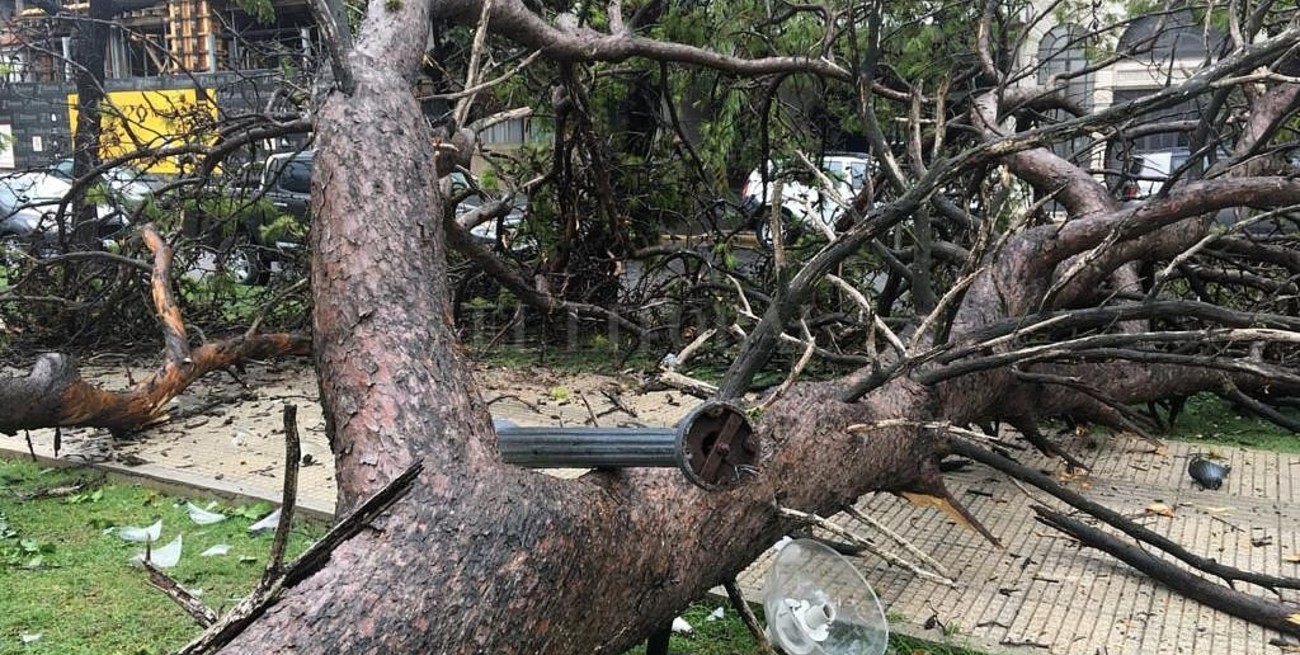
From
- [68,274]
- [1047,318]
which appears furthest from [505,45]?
[1047,318]

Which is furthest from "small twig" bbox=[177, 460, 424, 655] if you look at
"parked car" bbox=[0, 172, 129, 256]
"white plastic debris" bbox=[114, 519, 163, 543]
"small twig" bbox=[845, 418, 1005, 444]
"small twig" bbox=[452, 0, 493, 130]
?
"parked car" bbox=[0, 172, 129, 256]

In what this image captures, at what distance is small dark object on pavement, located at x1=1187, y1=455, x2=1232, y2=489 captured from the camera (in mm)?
4641

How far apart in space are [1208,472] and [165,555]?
4524 mm

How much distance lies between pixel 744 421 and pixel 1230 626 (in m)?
2.03

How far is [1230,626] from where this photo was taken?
3.19 m

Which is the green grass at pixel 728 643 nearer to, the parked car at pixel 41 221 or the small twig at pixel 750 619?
the small twig at pixel 750 619

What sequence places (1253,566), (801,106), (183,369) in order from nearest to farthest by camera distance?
(1253,566)
(183,369)
(801,106)

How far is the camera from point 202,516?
13.8ft

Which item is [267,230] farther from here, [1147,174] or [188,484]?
[1147,174]

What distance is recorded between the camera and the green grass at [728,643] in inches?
118

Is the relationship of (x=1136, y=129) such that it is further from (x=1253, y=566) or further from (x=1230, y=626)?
(x=1230, y=626)

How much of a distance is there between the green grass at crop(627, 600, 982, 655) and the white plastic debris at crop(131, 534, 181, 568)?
183 centimetres

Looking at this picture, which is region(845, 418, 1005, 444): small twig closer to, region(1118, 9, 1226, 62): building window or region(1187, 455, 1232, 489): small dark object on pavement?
region(1187, 455, 1232, 489): small dark object on pavement

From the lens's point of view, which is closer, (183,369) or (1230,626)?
(1230,626)
